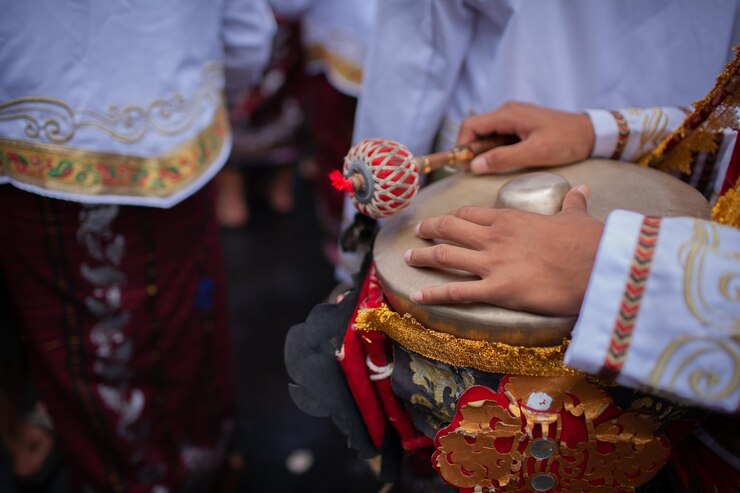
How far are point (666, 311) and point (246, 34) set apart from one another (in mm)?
1013

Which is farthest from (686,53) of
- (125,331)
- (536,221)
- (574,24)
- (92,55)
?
(125,331)

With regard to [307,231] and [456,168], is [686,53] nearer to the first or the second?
[456,168]

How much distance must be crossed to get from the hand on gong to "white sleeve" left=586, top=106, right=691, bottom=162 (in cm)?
21

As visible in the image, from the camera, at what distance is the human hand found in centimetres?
73

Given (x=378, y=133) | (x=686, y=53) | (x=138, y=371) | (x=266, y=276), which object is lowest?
(x=266, y=276)

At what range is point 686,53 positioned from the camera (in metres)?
0.84

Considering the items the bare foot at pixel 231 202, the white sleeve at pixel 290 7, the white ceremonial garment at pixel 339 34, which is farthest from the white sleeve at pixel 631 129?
the bare foot at pixel 231 202

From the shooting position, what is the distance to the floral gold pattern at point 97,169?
887 mm

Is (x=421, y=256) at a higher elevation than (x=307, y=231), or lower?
higher

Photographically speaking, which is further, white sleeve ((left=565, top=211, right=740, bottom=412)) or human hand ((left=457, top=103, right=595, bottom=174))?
human hand ((left=457, top=103, right=595, bottom=174))

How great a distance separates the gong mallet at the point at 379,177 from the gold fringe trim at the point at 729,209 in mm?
329

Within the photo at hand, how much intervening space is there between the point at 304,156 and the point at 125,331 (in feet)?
7.06

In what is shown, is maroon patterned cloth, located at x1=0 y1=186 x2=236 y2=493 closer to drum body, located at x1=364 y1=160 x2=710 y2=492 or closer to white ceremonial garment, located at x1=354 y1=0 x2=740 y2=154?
white ceremonial garment, located at x1=354 y1=0 x2=740 y2=154

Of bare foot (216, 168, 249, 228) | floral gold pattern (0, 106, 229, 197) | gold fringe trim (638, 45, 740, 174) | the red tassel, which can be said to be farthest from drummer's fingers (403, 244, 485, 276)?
bare foot (216, 168, 249, 228)
